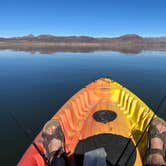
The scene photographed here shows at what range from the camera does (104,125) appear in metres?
5.89

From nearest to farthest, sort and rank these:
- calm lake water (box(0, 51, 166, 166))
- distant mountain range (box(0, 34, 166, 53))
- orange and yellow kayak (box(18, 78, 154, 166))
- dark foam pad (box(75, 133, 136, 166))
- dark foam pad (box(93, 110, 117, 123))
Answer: dark foam pad (box(75, 133, 136, 166)) → orange and yellow kayak (box(18, 78, 154, 166)) → dark foam pad (box(93, 110, 117, 123)) → calm lake water (box(0, 51, 166, 166)) → distant mountain range (box(0, 34, 166, 53))

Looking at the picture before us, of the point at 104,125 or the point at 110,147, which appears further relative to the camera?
the point at 104,125

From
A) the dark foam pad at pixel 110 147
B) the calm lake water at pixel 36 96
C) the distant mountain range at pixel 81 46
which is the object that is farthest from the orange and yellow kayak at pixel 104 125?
the distant mountain range at pixel 81 46

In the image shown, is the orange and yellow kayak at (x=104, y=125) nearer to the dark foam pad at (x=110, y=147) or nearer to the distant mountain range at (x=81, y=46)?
the dark foam pad at (x=110, y=147)

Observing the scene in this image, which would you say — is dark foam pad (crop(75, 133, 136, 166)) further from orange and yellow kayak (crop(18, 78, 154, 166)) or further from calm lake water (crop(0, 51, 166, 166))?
calm lake water (crop(0, 51, 166, 166))

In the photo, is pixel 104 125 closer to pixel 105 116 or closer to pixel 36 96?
pixel 105 116

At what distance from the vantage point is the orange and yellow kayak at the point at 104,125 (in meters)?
4.53

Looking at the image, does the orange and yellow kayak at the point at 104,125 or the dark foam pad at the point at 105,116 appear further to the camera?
the dark foam pad at the point at 105,116

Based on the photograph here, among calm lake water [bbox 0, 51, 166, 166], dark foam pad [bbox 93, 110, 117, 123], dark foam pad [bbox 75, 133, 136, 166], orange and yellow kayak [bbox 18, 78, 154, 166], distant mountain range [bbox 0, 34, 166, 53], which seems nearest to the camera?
dark foam pad [bbox 75, 133, 136, 166]

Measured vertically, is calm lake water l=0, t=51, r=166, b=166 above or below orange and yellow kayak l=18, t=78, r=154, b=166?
below

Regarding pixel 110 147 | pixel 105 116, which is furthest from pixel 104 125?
pixel 110 147

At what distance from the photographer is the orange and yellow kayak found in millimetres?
4527

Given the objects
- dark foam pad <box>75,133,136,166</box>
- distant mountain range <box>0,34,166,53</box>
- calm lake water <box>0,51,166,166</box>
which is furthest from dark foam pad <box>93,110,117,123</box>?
distant mountain range <box>0,34,166,53</box>

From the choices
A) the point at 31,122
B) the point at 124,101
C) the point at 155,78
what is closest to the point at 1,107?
the point at 31,122
